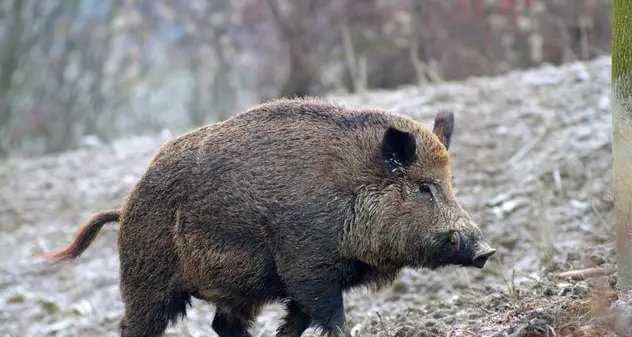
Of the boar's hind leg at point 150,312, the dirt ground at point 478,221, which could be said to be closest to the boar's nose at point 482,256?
the dirt ground at point 478,221

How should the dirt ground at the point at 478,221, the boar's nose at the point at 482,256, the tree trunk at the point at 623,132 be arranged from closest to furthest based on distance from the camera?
1. the tree trunk at the point at 623,132
2. the boar's nose at the point at 482,256
3. the dirt ground at the point at 478,221

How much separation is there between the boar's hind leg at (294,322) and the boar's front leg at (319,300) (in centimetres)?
23

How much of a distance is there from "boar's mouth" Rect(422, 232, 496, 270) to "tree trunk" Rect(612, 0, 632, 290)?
1.85 feet

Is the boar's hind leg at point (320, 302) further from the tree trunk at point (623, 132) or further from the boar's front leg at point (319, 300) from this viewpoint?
the tree trunk at point (623, 132)

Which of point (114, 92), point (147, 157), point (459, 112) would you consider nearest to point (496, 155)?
point (459, 112)

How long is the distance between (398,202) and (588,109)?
4245 millimetres

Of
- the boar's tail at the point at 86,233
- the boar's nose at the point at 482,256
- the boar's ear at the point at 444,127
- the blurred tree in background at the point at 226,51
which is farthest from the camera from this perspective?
the blurred tree in background at the point at 226,51

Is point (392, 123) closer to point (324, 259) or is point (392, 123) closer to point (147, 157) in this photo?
point (324, 259)

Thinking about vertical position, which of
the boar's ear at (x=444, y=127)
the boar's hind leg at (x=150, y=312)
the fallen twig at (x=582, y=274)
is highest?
the boar's ear at (x=444, y=127)

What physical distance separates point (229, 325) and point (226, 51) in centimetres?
1123

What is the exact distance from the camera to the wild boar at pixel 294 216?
5.16 meters

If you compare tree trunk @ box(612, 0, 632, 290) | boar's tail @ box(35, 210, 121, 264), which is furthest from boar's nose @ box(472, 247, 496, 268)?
boar's tail @ box(35, 210, 121, 264)

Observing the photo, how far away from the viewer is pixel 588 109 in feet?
29.8

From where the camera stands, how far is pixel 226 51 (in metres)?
16.8
